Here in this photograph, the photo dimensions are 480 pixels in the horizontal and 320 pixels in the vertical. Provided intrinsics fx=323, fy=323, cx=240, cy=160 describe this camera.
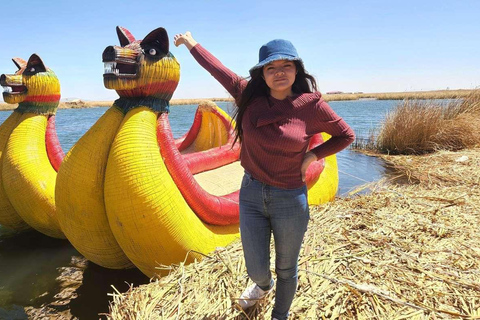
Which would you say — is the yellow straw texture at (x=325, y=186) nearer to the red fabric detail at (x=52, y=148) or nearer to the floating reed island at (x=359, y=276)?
the floating reed island at (x=359, y=276)

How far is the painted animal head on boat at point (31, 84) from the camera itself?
178 inches

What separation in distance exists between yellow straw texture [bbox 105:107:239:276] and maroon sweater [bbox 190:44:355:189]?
144 centimetres

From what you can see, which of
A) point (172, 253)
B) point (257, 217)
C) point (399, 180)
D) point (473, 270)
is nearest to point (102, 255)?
point (172, 253)

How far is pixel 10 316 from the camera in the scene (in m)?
3.26

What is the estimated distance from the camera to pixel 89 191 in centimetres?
311

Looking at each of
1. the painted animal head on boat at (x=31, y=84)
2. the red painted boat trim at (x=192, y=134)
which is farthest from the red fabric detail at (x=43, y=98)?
the red painted boat trim at (x=192, y=134)

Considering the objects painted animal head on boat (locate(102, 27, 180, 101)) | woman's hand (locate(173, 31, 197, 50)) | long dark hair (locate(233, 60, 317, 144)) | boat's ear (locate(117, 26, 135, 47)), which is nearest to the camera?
long dark hair (locate(233, 60, 317, 144))

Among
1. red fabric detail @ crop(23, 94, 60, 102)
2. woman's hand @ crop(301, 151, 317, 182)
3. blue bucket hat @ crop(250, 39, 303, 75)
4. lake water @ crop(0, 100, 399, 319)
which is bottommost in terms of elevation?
lake water @ crop(0, 100, 399, 319)

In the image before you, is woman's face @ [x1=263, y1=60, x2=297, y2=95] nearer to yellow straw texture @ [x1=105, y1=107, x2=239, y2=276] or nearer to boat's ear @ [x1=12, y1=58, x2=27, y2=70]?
yellow straw texture @ [x1=105, y1=107, x2=239, y2=276]

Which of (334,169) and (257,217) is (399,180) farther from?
(257,217)

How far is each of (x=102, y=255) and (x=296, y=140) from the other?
2.63 m

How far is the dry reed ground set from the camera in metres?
2.16

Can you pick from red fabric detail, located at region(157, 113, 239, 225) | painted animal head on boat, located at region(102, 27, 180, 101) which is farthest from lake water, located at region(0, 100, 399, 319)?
painted animal head on boat, located at region(102, 27, 180, 101)

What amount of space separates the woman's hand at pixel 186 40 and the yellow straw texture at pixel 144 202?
42.6 inches
